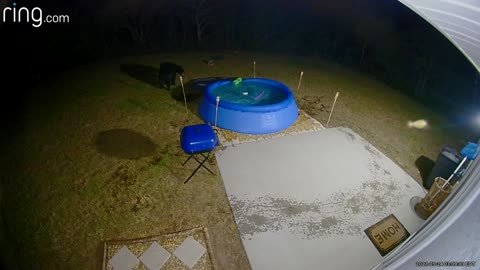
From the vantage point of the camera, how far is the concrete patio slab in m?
4.88

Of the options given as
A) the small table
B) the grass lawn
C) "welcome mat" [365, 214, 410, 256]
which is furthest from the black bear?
"welcome mat" [365, 214, 410, 256]

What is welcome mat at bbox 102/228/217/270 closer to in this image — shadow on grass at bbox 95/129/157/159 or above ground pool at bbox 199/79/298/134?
shadow on grass at bbox 95/129/157/159

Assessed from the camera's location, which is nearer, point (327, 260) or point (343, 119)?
point (327, 260)

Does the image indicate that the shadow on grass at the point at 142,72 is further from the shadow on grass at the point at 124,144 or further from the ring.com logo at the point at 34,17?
the ring.com logo at the point at 34,17

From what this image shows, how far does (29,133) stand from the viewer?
773 centimetres

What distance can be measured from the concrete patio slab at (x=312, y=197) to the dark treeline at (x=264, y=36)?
7.57 metres

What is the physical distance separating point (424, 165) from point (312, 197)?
12.9 feet

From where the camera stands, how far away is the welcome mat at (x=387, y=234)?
16.4 ft

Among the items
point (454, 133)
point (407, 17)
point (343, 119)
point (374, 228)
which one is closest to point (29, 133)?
point (374, 228)

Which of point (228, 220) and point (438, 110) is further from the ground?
point (438, 110)

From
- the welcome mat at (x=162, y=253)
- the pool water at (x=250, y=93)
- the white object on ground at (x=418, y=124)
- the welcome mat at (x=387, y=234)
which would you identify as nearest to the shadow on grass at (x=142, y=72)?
the pool water at (x=250, y=93)

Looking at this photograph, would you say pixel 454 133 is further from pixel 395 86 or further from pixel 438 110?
pixel 395 86

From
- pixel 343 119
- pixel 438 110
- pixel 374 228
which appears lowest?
pixel 374 228

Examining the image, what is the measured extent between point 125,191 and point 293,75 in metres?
10.0
